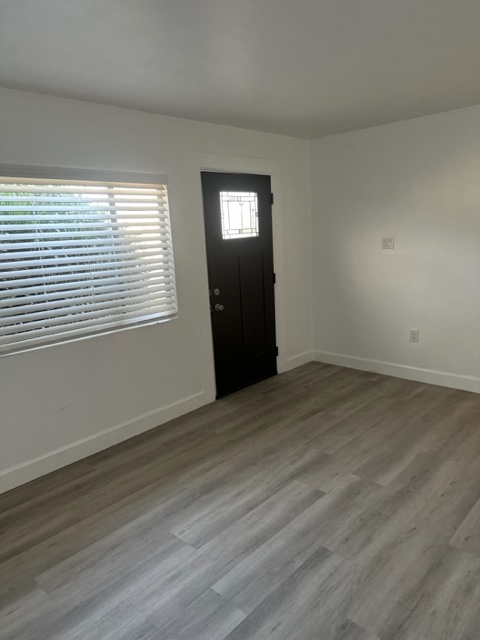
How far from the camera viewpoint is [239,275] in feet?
13.2

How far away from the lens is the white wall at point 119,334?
2662 mm

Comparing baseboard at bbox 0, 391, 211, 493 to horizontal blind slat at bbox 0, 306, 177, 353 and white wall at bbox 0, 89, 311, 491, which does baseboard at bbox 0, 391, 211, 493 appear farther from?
horizontal blind slat at bbox 0, 306, 177, 353

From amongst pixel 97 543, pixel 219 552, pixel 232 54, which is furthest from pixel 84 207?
pixel 219 552

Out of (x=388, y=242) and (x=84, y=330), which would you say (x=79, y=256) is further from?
(x=388, y=242)

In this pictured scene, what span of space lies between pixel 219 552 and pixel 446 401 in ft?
8.20

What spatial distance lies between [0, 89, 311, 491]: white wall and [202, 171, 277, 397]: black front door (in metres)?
0.12

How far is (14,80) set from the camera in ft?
7.67

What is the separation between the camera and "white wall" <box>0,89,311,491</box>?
8.73 feet

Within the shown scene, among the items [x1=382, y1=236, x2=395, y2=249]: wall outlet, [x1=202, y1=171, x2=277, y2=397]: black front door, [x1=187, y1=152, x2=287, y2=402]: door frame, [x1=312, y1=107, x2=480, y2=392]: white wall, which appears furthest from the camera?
[x1=382, y1=236, x2=395, y2=249]: wall outlet

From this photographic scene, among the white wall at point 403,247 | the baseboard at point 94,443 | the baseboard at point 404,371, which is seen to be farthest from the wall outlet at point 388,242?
the baseboard at point 94,443

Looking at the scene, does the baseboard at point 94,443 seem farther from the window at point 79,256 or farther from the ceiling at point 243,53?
the ceiling at point 243,53

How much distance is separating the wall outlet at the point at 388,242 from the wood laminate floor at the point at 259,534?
1.60 m

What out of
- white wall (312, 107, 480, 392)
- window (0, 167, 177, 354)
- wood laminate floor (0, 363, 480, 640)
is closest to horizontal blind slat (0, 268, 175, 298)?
window (0, 167, 177, 354)

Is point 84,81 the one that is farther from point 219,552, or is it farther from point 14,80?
point 219,552
